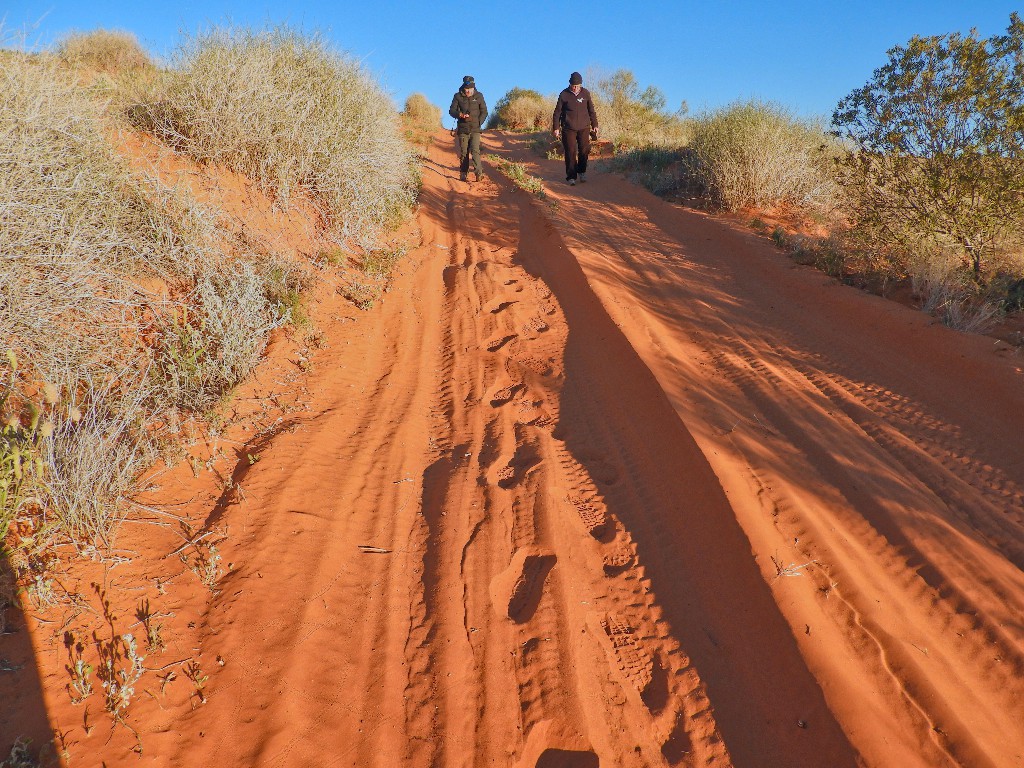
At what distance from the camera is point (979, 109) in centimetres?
528

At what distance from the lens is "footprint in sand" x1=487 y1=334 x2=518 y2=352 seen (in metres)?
4.78

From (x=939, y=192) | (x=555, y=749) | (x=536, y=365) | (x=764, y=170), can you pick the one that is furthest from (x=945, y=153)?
(x=555, y=749)

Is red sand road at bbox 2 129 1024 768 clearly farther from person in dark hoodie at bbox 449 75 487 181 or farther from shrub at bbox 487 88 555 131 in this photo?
shrub at bbox 487 88 555 131

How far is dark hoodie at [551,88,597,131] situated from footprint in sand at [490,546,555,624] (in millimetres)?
8750

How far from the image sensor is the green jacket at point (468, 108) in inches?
388

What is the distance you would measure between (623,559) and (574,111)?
8.97 metres

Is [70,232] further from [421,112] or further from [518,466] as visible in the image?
[421,112]

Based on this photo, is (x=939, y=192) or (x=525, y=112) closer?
(x=939, y=192)

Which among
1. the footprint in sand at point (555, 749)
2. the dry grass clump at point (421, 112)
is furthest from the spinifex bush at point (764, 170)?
the dry grass clump at point (421, 112)

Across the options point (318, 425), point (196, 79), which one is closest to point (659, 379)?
point (318, 425)

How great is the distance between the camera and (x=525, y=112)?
25.0m

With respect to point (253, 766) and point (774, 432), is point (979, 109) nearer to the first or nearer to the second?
point (774, 432)

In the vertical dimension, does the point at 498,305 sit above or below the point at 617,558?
above

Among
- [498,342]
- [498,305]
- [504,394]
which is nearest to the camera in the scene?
[504,394]
